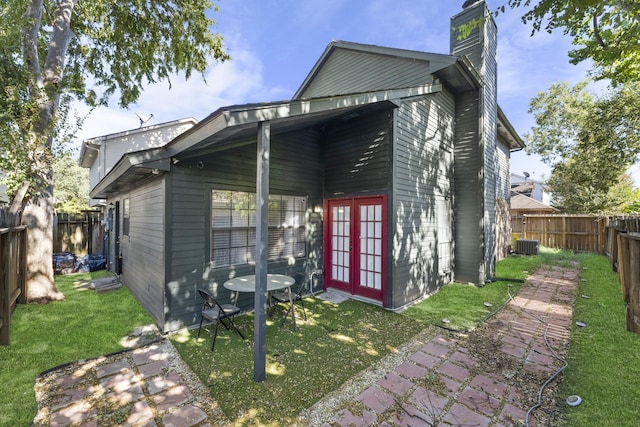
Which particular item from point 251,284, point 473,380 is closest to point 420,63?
point 251,284

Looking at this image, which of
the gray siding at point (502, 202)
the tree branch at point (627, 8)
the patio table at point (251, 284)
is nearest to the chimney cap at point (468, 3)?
the tree branch at point (627, 8)

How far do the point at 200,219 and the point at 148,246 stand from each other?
1.41 metres

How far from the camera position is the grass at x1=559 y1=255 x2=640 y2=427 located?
2.43 meters

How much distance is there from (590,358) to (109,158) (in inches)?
676

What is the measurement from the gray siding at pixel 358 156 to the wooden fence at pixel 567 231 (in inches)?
519

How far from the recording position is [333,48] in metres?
8.70

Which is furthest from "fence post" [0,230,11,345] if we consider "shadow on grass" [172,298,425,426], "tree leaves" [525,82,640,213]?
"tree leaves" [525,82,640,213]

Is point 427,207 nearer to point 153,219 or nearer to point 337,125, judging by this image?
point 337,125

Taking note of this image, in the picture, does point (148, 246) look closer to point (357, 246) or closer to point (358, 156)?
point (357, 246)

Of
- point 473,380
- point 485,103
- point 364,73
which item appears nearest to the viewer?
point 473,380

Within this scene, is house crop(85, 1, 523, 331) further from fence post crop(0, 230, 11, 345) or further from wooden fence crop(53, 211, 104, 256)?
wooden fence crop(53, 211, 104, 256)

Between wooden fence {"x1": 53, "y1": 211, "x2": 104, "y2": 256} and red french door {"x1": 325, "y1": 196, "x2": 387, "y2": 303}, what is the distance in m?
10.8

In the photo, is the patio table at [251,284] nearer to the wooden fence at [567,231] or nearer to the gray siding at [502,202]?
the gray siding at [502,202]

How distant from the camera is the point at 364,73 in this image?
805cm
